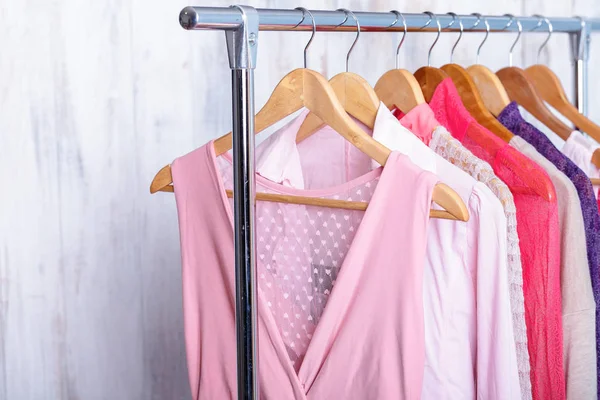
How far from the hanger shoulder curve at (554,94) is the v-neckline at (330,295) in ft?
2.07

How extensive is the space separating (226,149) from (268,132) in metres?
0.77

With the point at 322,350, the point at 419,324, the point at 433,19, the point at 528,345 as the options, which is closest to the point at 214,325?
the point at 322,350

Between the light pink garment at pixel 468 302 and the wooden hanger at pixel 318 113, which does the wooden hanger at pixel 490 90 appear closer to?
the light pink garment at pixel 468 302

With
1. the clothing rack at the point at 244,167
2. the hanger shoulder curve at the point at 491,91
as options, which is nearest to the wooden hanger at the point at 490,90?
the hanger shoulder curve at the point at 491,91

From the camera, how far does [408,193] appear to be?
45.4 inches

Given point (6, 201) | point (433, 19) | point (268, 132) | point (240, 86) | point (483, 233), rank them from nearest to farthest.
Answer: point (240, 86) < point (483, 233) < point (433, 19) < point (6, 201) < point (268, 132)

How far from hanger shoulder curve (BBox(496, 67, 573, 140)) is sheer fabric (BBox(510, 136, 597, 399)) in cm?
26

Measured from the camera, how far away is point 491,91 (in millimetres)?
1536

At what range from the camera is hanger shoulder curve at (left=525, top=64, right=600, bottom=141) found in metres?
1.67

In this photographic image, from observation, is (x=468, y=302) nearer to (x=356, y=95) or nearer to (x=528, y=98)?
(x=356, y=95)

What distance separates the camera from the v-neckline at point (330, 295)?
1.18 meters

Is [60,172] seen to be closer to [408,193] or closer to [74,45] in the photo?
[74,45]

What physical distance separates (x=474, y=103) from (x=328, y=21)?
37cm

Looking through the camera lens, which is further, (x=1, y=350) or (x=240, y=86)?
(x=1, y=350)
